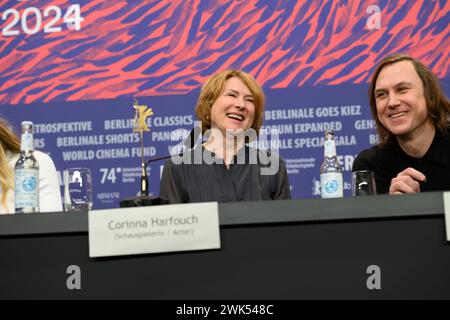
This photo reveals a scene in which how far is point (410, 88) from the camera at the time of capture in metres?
2.21

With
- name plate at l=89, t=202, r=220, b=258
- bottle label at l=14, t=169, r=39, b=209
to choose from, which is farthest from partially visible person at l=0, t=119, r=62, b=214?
name plate at l=89, t=202, r=220, b=258

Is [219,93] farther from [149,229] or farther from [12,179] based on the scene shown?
[149,229]

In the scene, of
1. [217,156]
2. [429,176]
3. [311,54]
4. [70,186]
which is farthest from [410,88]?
[70,186]

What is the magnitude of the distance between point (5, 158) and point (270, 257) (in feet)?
3.92

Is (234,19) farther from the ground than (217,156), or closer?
farther from the ground

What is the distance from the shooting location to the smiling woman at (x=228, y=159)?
2381mm

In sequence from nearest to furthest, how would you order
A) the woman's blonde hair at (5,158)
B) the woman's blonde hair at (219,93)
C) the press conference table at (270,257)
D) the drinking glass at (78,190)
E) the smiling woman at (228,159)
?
the press conference table at (270,257), the drinking glass at (78,190), the woman's blonde hair at (5,158), the smiling woman at (228,159), the woman's blonde hair at (219,93)

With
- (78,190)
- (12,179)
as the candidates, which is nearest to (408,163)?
(78,190)

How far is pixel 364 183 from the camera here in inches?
63.7

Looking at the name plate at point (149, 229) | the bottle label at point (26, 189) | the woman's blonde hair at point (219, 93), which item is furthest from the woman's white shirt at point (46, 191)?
the name plate at point (149, 229)

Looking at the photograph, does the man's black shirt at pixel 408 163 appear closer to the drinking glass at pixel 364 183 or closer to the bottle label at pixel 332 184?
the drinking glass at pixel 364 183

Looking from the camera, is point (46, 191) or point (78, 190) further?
point (46, 191)

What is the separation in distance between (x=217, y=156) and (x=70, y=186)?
37.8 inches
